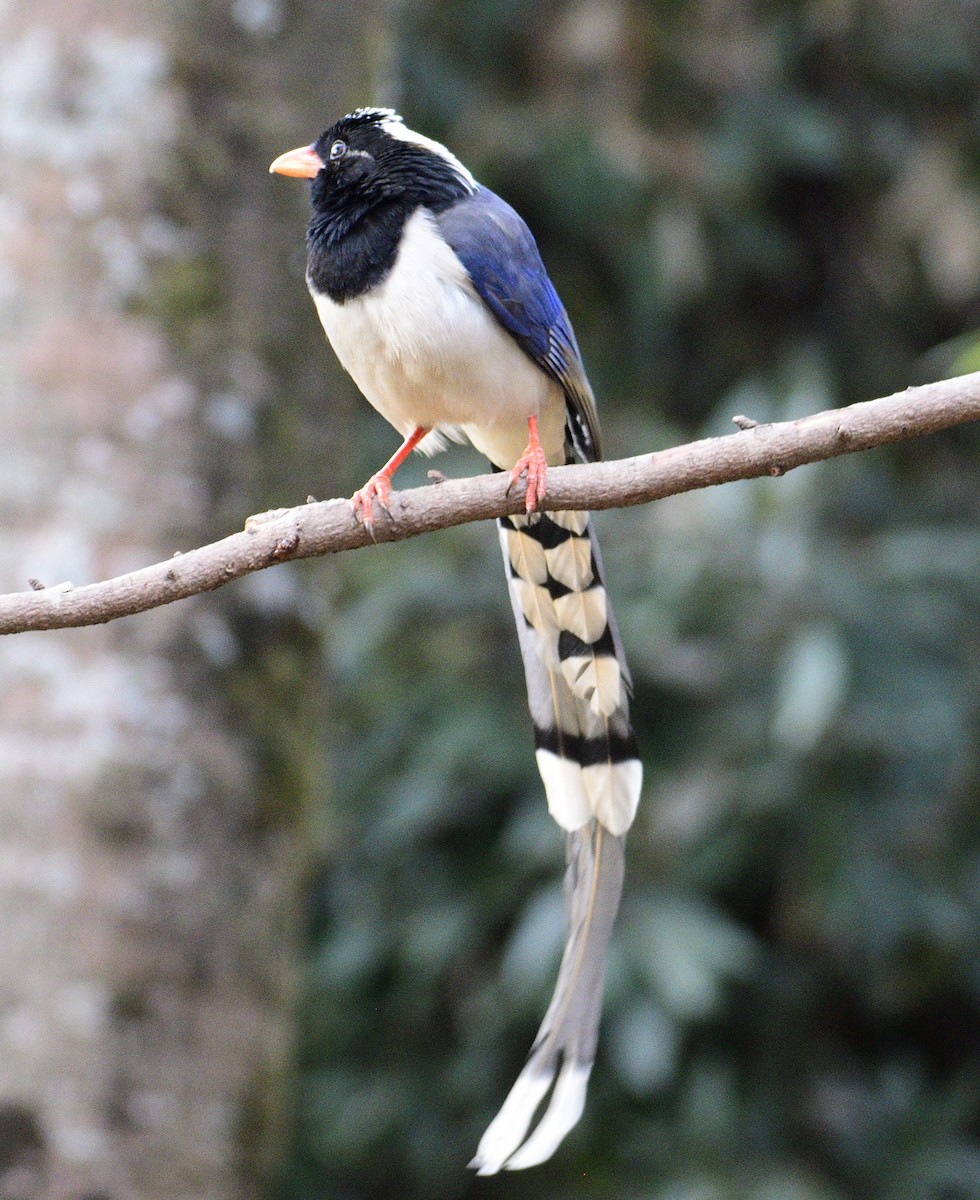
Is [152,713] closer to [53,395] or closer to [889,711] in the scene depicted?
[53,395]

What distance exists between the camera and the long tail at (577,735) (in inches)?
116

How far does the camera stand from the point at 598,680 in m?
3.16

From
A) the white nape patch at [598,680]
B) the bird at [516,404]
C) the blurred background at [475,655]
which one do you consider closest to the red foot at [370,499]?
the bird at [516,404]

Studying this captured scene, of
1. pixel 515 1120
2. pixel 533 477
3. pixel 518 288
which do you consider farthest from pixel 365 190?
pixel 515 1120

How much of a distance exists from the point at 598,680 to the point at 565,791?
0.73 feet

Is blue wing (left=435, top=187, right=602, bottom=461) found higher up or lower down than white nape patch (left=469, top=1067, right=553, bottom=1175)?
higher up

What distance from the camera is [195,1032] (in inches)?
139

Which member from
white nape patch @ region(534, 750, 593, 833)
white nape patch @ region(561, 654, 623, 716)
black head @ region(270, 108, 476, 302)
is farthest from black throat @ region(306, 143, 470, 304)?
white nape patch @ region(534, 750, 593, 833)

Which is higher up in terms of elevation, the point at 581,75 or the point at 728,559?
the point at 581,75

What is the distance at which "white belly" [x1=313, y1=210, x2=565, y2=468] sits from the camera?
2.93 m

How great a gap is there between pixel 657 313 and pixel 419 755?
2049mm

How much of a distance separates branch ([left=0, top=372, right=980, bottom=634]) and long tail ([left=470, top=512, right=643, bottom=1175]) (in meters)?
0.74

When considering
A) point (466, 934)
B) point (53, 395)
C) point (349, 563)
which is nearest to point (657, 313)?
point (349, 563)

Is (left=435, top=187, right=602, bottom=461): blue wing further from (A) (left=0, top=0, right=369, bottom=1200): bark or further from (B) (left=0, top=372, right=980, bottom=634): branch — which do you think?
(A) (left=0, top=0, right=369, bottom=1200): bark
